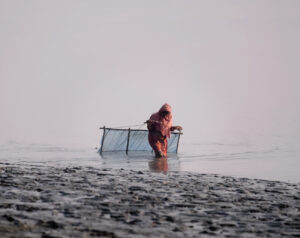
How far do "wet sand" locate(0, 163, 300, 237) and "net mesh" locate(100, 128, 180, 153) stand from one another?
14339 millimetres

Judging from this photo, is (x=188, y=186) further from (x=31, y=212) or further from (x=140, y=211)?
(x=31, y=212)

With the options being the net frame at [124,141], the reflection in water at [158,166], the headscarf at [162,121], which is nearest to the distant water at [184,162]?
the reflection in water at [158,166]

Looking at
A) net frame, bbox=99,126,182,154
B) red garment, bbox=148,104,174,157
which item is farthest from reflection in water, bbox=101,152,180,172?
red garment, bbox=148,104,174,157

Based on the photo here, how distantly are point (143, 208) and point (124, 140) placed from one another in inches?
762

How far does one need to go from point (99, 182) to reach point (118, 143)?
1547 cm

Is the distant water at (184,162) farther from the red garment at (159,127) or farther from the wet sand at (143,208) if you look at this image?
the wet sand at (143,208)

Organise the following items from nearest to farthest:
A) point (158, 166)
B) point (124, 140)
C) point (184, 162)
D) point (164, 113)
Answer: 1. point (158, 166)
2. point (184, 162)
3. point (164, 113)
4. point (124, 140)

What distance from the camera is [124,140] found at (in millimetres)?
27328

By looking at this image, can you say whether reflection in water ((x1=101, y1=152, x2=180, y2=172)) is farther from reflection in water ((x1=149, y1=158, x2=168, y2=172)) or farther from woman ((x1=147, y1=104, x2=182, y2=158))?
woman ((x1=147, y1=104, x2=182, y2=158))

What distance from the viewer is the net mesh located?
26.8 metres

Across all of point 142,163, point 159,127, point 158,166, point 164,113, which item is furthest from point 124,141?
point 158,166

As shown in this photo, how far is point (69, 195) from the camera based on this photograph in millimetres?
9273

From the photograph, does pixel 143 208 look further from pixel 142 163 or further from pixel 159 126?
pixel 159 126

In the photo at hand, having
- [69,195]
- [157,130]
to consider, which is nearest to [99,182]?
[69,195]
